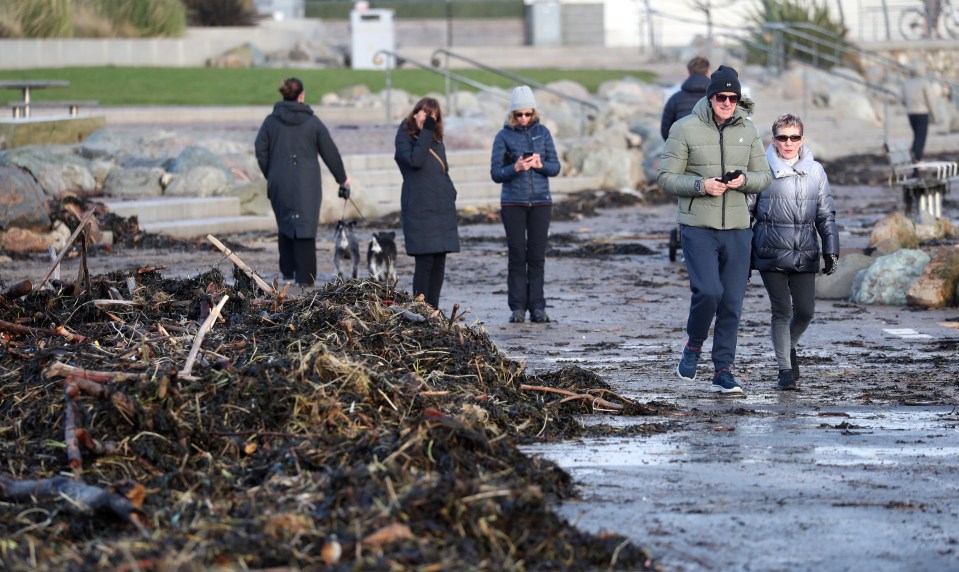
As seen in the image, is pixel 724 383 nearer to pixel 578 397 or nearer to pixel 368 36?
pixel 578 397

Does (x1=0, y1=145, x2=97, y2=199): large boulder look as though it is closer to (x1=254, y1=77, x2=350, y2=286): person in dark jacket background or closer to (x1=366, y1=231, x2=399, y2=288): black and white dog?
(x1=254, y1=77, x2=350, y2=286): person in dark jacket background

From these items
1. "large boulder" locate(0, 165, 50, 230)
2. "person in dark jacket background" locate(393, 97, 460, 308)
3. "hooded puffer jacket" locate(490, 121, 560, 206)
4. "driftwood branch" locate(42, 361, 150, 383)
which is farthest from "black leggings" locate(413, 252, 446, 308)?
"large boulder" locate(0, 165, 50, 230)

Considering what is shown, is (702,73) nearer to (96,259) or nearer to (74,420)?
(96,259)

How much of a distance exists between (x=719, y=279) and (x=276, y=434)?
3.36 meters

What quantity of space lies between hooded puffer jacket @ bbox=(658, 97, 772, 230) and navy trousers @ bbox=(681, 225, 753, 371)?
8 cm

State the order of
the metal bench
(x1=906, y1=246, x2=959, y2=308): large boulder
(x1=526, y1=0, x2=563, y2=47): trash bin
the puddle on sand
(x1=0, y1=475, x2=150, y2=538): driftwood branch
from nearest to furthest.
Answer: (x1=0, y1=475, x2=150, y2=538): driftwood branch → the puddle on sand → (x1=906, y1=246, x2=959, y2=308): large boulder → the metal bench → (x1=526, y1=0, x2=563, y2=47): trash bin

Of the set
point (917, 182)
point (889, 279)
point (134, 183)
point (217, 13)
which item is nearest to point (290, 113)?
point (889, 279)

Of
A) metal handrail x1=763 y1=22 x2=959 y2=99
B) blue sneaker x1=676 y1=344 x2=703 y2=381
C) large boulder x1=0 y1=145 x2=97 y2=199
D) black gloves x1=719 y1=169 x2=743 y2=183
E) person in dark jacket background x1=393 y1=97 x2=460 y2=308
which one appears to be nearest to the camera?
black gloves x1=719 y1=169 x2=743 y2=183

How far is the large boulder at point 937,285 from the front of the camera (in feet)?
38.5

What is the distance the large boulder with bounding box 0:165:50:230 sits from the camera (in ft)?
50.4

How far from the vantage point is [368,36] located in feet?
110

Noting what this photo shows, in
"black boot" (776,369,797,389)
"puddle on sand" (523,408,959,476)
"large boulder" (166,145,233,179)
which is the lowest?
"puddle on sand" (523,408,959,476)

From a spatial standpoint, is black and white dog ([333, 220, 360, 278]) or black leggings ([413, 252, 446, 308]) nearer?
black leggings ([413, 252, 446, 308])

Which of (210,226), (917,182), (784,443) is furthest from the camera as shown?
(210,226)
